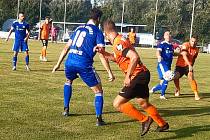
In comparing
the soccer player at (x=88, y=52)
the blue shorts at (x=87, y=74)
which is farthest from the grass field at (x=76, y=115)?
the blue shorts at (x=87, y=74)

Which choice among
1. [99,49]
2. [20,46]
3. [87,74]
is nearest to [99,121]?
[87,74]

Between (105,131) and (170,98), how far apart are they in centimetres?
513

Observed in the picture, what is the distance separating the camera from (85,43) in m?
8.90

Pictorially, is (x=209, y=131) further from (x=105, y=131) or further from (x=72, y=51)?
(x=72, y=51)

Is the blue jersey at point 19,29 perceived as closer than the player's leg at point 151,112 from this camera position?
No

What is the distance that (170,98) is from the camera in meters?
13.1

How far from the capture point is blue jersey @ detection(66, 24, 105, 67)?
886cm

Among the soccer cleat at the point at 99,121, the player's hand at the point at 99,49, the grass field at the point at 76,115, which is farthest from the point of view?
the soccer cleat at the point at 99,121

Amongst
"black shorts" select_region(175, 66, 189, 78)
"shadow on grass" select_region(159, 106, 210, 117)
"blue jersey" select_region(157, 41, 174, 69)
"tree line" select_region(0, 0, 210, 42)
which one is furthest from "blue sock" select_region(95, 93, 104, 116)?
"tree line" select_region(0, 0, 210, 42)

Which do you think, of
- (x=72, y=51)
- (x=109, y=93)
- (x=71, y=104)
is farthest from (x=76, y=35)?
(x=109, y=93)

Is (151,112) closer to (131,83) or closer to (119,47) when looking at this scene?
(131,83)

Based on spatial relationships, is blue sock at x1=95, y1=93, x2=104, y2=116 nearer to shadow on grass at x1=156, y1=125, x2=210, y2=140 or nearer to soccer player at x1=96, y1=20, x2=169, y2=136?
soccer player at x1=96, y1=20, x2=169, y2=136

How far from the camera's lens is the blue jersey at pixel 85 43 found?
29.1 ft

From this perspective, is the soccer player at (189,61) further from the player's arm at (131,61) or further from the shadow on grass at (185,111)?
the player's arm at (131,61)
